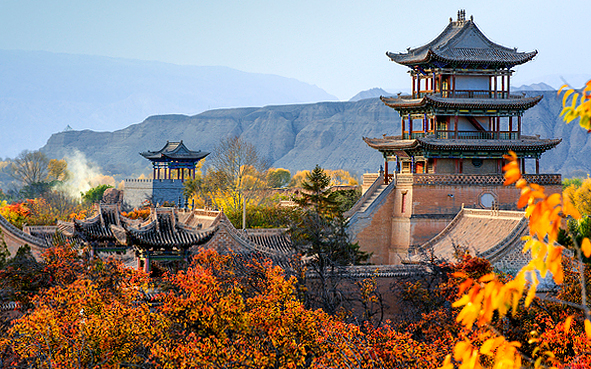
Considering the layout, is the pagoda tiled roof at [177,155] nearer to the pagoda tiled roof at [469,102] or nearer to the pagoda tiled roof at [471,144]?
the pagoda tiled roof at [471,144]

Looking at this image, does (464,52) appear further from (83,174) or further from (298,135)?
(298,135)

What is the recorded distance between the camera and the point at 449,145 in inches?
1299

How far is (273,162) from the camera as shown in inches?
6654

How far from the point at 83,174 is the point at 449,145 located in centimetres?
13591

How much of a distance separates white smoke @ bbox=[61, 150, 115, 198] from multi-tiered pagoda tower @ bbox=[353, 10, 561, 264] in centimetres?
8739

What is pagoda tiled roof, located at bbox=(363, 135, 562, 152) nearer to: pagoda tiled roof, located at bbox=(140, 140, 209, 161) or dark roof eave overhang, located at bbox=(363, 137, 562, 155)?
dark roof eave overhang, located at bbox=(363, 137, 562, 155)

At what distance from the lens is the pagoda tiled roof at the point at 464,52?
34.0 metres

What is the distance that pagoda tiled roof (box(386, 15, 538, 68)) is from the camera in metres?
34.0

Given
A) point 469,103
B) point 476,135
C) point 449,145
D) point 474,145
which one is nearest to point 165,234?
point 449,145

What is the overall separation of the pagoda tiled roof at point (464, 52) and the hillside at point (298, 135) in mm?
111225

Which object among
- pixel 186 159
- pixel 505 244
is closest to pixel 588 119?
pixel 505 244

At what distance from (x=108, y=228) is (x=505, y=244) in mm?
14381

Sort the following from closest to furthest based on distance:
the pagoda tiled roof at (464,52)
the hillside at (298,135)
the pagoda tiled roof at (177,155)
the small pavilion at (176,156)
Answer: the pagoda tiled roof at (464,52) < the pagoda tiled roof at (177,155) < the small pavilion at (176,156) < the hillside at (298,135)

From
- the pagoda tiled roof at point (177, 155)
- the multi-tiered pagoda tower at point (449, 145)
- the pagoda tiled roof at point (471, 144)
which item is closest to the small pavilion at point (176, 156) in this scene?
the pagoda tiled roof at point (177, 155)
